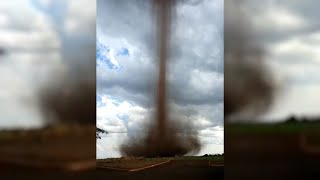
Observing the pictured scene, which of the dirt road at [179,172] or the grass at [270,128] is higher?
the grass at [270,128]

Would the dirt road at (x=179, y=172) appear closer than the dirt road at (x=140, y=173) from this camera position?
No

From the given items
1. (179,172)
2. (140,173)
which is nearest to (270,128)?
(179,172)

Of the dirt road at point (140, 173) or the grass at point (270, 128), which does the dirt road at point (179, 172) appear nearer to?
the dirt road at point (140, 173)

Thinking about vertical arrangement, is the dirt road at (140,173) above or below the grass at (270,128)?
below

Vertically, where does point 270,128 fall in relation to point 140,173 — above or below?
above

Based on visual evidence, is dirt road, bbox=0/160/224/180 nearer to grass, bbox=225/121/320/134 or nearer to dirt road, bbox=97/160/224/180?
dirt road, bbox=97/160/224/180

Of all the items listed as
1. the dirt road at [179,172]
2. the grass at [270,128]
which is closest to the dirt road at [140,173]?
the dirt road at [179,172]

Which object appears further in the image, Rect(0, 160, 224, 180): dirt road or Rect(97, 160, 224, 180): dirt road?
Rect(97, 160, 224, 180): dirt road

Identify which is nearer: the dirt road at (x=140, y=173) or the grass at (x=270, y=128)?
the dirt road at (x=140, y=173)

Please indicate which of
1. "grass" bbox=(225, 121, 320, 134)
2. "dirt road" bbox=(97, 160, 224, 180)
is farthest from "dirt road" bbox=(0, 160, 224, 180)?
"grass" bbox=(225, 121, 320, 134)

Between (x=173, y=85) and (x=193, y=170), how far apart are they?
0.77m

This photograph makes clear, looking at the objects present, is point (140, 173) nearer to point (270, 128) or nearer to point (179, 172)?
point (179, 172)

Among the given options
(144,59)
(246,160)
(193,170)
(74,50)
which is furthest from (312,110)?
(74,50)

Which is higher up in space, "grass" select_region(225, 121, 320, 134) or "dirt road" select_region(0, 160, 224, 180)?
"grass" select_region(225, 121, 320, 134)
